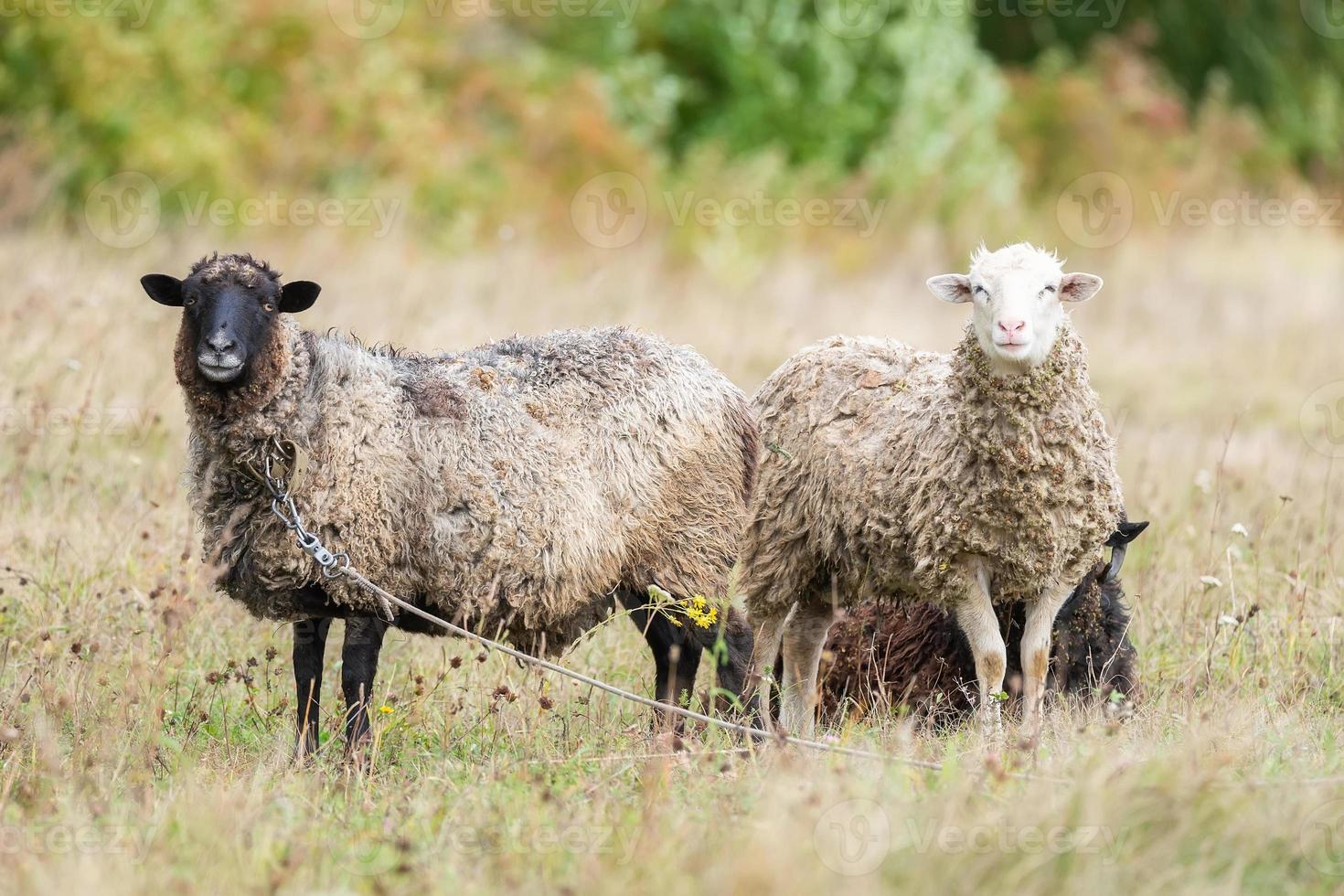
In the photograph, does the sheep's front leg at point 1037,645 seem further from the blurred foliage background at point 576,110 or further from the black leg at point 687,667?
the blurred foliage background at point 576,110

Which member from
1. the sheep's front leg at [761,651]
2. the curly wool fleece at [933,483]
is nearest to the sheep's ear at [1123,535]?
the curly wool fleece at [933,483]

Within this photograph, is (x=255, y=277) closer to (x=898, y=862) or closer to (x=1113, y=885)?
(x=898, y=862)

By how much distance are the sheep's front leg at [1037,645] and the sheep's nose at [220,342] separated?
9.79 feet

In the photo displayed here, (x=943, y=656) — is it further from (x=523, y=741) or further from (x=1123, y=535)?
(x=523, y=741)

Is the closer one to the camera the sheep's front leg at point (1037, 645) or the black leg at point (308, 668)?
the sheep's front leg at point (1037, 645)

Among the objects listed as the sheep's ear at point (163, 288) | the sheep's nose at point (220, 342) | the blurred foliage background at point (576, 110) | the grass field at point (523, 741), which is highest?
the blurred foliage background at point (576, 110)

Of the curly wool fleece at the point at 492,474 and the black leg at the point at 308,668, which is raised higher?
the curly wool fleece at the point at 492,474

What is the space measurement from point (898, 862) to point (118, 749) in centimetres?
278

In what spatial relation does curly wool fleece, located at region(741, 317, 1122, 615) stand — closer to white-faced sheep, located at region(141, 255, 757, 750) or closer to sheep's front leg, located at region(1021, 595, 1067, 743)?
sheep's front leg, located at region(1021, 595, 1067, 743)

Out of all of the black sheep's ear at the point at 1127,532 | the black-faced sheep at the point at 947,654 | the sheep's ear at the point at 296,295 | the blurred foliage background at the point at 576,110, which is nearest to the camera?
the sheep's ear at the point at 296,295

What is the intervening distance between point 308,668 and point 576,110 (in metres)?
13.7

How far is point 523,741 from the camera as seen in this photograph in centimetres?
533

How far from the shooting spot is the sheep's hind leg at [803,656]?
624 cm

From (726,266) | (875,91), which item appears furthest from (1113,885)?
(875,91)
